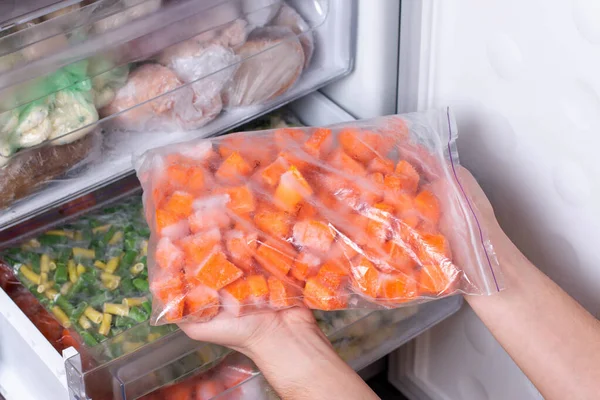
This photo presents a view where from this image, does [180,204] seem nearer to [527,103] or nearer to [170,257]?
[170,257]

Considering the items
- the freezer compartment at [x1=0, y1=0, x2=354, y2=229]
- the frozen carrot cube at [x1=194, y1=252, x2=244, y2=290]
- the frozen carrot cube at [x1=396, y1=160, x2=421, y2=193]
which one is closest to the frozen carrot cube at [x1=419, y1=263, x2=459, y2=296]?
the frozen carrot cube at [x1=396, y1=160, x2=421, y2=193]

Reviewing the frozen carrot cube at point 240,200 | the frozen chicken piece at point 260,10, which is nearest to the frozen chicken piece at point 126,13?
the frozen chicken piece at point 260,10

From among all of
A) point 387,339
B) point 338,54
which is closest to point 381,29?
point 338,54

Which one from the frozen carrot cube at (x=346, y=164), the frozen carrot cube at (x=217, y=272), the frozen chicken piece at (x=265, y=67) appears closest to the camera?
the frozen carrot cube at (x=217, y=272)

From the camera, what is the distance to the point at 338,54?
47.9 inches

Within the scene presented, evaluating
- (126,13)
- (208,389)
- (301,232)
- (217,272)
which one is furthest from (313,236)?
(126,13)

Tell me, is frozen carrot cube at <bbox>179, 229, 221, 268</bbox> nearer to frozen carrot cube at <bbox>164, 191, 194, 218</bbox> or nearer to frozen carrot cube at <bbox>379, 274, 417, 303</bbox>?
frozen carrot cube at <bbox>164, 191, 194, 218</bbox>

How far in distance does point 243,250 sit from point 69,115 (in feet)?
0.92

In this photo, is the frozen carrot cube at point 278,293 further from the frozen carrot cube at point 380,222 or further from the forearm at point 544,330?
the forearm at point 544,330

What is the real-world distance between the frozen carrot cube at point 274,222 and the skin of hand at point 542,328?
9.7 inches

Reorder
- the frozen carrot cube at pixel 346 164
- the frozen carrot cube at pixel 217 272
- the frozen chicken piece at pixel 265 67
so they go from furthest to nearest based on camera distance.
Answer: the frozen chicken piece at pixel 265 67 → the frozen carrot cube at pixel 346 164 → the frozen carrot cube at pixel 217 272

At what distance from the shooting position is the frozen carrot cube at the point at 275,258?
3.08ft

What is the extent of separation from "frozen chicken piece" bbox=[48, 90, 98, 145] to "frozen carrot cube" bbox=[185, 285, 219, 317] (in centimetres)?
26

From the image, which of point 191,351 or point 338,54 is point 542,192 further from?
point 191,351
